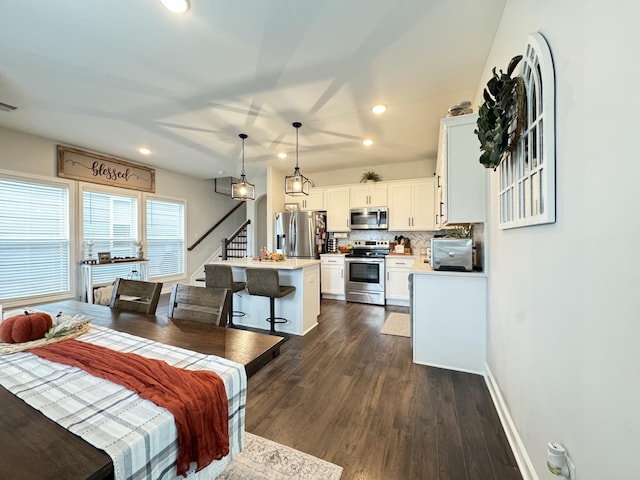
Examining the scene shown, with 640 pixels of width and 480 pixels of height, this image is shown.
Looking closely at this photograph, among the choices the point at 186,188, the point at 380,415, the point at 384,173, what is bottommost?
the point at 380,415

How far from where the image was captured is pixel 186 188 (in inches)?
244

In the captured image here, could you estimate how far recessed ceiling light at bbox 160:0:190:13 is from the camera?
1.64 metres

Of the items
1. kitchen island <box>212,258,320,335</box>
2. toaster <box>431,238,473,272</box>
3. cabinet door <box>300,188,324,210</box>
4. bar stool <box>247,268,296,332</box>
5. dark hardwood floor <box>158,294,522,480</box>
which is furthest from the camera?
cabinet door <box>300,188,324,210</box>

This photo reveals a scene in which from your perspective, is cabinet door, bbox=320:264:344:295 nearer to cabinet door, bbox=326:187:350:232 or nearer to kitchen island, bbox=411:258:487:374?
cabinet door, bbox=326:187:350:232

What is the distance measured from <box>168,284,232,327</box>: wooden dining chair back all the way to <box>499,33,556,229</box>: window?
1590 millimetres

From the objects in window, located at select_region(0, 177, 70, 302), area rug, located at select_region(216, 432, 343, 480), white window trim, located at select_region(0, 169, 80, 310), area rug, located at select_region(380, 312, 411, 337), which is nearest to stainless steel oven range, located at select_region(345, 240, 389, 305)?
area rug, located at select_region(380, 312, 411, 337)

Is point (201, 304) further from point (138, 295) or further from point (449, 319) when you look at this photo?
point (449, 319)

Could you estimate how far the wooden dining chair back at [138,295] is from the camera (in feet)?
5.74

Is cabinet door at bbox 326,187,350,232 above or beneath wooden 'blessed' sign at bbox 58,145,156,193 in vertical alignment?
beneath

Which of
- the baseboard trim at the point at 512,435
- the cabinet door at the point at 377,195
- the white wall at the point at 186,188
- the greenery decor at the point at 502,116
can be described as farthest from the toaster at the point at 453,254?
the white wall at the point at 186,188

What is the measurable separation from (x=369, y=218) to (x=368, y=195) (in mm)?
458

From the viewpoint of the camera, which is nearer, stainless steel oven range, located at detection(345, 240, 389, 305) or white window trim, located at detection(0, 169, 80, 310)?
white window trim, located at detection(0, 169, 80, 310)

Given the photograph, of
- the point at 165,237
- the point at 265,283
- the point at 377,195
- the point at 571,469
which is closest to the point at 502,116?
the point at 571,469

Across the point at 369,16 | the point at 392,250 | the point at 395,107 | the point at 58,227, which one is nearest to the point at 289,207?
the point at 392,250
